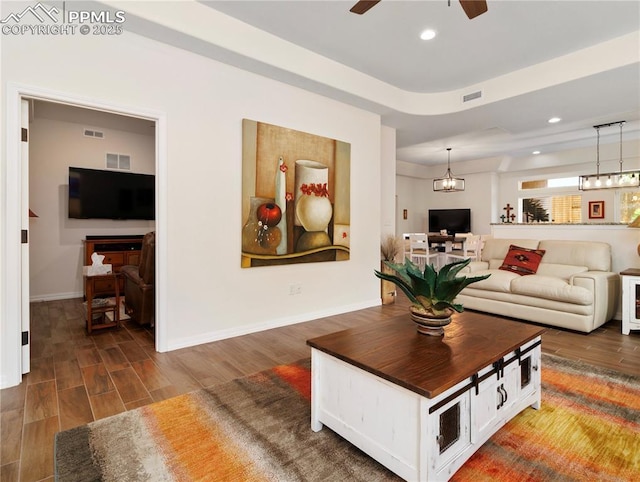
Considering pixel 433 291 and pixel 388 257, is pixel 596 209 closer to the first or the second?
pixel 388 257

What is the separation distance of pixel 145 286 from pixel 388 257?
11.2 feet

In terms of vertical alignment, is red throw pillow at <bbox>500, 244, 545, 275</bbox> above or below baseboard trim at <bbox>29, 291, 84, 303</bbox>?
above

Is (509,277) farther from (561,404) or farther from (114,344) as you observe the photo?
(114,344)

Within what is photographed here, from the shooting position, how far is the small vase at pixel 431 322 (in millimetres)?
1953

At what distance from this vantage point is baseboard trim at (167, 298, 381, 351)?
3.24 m

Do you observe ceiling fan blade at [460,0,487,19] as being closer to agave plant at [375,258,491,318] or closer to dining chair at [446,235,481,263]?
agave plant at [375,258,491,318]

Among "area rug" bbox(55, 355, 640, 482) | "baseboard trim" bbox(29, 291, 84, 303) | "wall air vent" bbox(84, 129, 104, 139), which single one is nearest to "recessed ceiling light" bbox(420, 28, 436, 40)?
"area rug" bbox(55, 355, 640, 482)

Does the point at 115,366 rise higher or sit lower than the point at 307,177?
lower

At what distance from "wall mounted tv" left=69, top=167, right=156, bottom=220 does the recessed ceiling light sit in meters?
4.91

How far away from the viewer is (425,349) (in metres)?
1.79

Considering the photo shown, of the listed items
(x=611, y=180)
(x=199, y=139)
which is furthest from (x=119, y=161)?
(x=611, y=180)

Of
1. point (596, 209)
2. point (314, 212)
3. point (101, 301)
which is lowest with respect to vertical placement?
point (101, 301)

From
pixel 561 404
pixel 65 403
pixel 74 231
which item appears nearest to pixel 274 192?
pixel 65 403

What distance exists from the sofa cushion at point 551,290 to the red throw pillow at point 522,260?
29 cm
